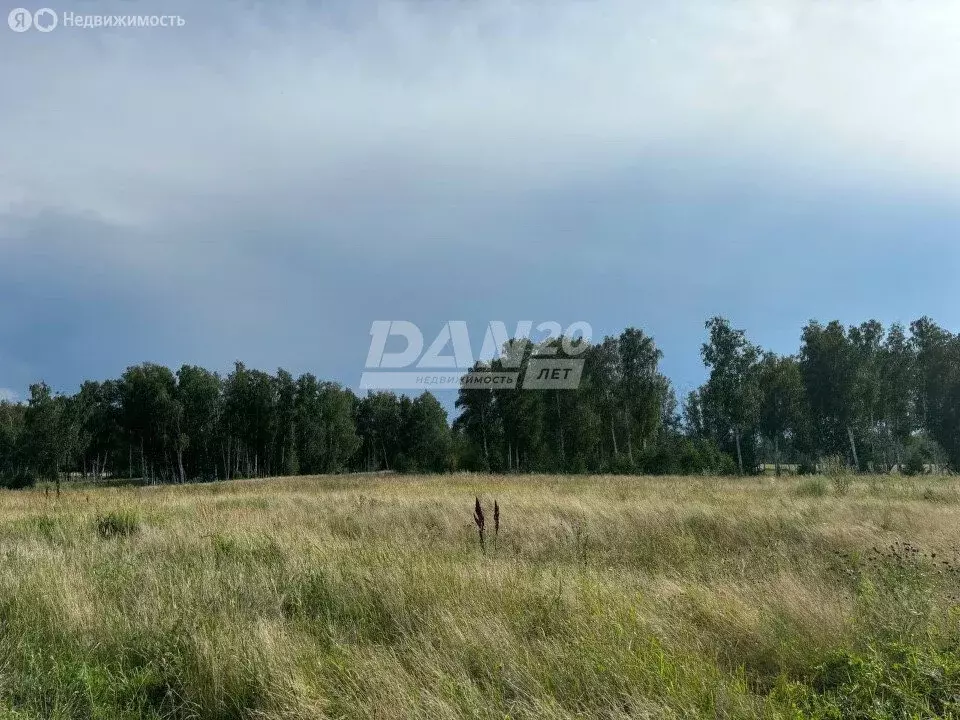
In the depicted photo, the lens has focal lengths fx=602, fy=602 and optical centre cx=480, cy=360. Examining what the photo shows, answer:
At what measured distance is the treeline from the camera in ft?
148

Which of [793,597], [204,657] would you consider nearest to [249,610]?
[204,657]

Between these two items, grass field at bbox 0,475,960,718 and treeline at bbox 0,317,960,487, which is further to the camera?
treeline at bbox 0,317,960,487

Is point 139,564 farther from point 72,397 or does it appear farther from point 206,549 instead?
point 72,397

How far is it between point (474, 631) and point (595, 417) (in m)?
42.5

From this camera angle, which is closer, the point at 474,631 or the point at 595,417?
the point at 474,631

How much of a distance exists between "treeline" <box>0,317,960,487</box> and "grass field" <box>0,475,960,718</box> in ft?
114

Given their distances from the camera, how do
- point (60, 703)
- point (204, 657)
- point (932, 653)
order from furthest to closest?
point (204, 657), point (60, 703), point (932, 653)

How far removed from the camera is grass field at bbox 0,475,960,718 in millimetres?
3098

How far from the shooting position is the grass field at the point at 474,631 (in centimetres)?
310

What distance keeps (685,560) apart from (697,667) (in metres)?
3.98

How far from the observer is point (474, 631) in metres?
3.96

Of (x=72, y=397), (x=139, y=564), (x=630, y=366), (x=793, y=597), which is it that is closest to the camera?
(x=793, y=597)

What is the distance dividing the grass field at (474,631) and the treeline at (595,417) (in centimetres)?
3477

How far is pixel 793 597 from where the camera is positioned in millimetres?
4539
